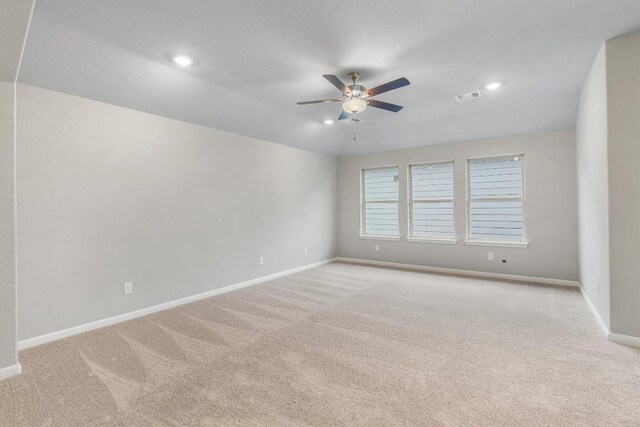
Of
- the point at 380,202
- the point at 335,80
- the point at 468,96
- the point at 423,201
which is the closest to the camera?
the point at 335,80

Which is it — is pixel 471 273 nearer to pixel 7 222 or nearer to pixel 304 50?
pixel 304 50

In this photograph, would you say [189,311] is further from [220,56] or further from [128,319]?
[220,56]

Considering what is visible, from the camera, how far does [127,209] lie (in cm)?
354

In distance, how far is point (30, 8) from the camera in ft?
5.44

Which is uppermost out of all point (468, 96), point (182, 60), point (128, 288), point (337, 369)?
point (468, 96)

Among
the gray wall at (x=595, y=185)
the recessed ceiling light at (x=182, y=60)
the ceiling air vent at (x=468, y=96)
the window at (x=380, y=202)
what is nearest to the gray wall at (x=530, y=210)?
the window at (x=380, y=202)

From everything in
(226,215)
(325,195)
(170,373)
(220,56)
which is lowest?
(170,373)

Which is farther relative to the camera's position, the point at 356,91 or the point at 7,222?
the point at 356,91

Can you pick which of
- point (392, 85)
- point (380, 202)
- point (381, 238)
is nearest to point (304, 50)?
point (392, 85)

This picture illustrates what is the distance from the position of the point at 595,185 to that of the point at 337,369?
3260 millimetres

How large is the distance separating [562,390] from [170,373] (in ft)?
9.12

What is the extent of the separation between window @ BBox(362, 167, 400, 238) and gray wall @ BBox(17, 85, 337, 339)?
2.24 m

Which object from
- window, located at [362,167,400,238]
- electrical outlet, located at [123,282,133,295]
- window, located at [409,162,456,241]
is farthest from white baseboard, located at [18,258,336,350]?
window, located at [409,162,456,241]

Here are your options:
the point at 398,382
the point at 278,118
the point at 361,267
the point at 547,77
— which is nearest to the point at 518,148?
the point at 547,77
